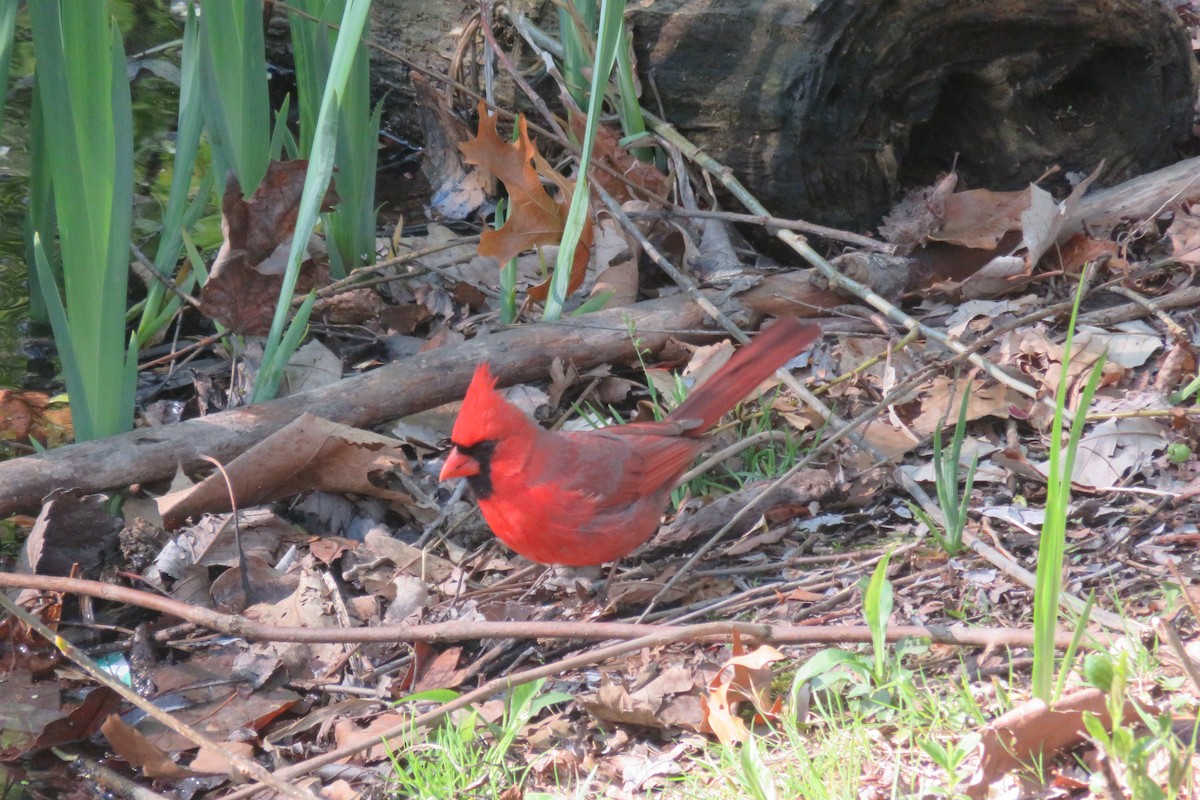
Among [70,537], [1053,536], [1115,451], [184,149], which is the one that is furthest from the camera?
[184,149]

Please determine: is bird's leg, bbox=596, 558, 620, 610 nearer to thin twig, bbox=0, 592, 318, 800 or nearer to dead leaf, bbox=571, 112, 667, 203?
thin twig, bbox=0, 592, 318, 800

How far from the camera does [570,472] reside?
264 cm

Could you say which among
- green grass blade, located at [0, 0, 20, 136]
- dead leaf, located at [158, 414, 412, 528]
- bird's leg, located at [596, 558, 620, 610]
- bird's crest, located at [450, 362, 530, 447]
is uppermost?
green grass blade, located at [0, 0, 20, 136]

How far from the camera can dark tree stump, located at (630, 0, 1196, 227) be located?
361cm

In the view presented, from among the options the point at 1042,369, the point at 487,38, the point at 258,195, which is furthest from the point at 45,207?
the point at 1042,369

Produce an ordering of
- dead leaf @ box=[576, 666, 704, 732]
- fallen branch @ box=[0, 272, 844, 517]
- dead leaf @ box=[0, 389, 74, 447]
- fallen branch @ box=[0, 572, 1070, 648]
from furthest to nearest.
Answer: dead leaf @ box=[0, 389, 74, 447] → fallen branch @ box=[0, 272, 844, 517] → dead leaf @ box=[576, 666, 704, 732] → fallen branch @ box=[0, 572, 1070, 648]

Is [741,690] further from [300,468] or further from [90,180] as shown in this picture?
[90,180]

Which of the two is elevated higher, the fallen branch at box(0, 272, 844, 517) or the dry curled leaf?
the dry curled leaf

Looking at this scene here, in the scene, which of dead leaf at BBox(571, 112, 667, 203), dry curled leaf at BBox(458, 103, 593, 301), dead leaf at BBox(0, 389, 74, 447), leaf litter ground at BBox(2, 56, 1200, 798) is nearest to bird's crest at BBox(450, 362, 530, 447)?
leaf litter ground at BBox(2, 56, 1200, 798)

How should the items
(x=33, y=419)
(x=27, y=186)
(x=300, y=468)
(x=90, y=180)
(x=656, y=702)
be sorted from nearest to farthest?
(x=656, y=702) → (x=90, y=180) → (x=300, y=468) → (x=33, y=419) → (x=27, y=186)

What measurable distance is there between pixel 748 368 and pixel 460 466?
75 cm

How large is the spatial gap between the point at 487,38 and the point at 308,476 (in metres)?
1.87

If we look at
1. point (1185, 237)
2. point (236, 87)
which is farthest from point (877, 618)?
point (1185, 237)

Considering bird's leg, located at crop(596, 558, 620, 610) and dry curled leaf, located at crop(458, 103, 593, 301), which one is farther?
dry curled leaf, located at crop(458, 103, 593, 301)
